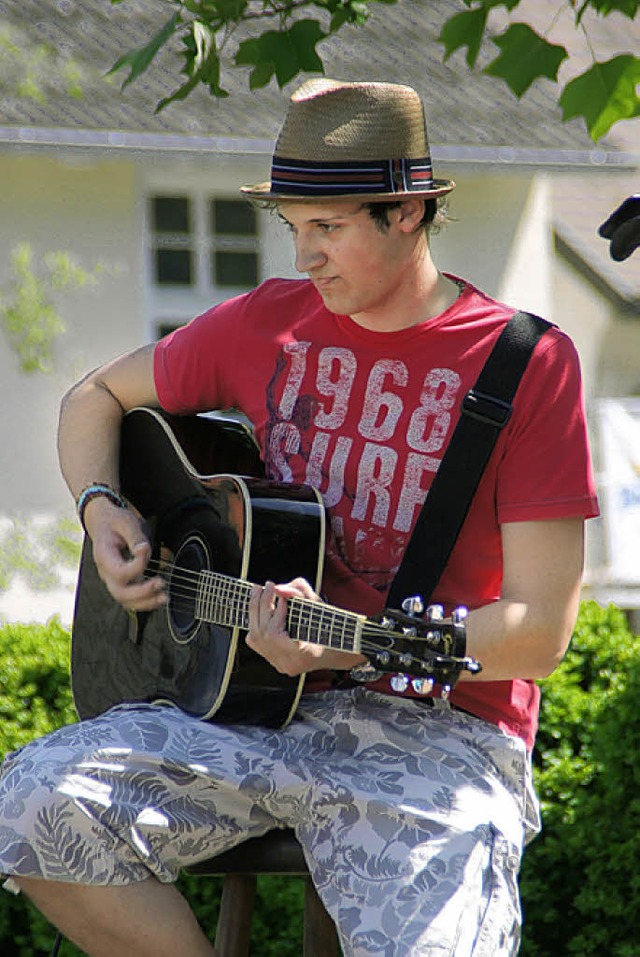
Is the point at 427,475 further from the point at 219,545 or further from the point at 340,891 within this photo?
the point at 340,891

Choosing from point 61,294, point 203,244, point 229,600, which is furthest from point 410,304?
point 203,244

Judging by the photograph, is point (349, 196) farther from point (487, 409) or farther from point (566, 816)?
point (566, 816)

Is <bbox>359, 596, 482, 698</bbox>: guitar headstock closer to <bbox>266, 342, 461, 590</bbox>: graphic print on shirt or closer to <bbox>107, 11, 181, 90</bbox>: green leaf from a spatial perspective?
<bbox>266, 342, 461, 590</bbox>: graphic print on shirt

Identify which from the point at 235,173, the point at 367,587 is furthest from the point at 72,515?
the point at 367,587

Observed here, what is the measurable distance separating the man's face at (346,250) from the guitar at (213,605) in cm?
34

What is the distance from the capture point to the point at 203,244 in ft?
29.6

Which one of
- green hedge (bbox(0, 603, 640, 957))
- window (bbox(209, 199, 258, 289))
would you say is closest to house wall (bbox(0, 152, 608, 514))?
window (bbox(209, 199, 258, 289))

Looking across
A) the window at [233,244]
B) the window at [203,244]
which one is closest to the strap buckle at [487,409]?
the window at [203,244]

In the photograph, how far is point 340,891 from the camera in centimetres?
243

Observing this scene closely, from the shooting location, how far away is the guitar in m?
2.42

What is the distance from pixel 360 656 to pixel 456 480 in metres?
0.32

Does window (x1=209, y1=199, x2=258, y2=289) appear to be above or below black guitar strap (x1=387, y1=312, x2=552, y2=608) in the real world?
below

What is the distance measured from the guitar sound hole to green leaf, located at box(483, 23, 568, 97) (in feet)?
3.82

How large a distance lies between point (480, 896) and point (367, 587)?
0.54 meters
